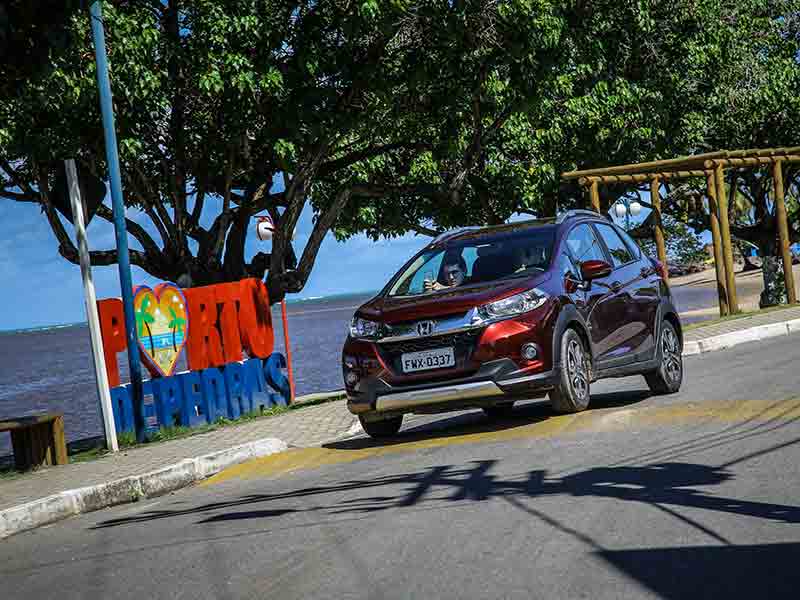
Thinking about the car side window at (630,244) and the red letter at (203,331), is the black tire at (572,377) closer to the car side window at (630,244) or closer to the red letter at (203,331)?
the car side window at (630,244)

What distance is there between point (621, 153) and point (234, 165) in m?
10.7

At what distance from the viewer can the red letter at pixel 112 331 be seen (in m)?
13.5

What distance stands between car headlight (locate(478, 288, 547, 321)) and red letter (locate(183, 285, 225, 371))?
20.9 feet

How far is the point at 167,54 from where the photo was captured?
16672 mm

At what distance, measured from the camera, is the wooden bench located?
1129cm

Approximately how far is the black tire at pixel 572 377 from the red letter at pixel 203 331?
6.38 meters

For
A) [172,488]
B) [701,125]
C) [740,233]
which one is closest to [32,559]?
[172,488]

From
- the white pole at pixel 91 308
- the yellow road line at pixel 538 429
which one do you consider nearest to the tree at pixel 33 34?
the white pole at pixel 91 308

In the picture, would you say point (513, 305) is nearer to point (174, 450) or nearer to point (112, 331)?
point (174, 450)

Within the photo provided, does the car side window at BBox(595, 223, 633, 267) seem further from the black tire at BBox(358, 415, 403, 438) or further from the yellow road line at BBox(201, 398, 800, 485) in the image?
the black tire at BBox(358, 415, 403, 438)

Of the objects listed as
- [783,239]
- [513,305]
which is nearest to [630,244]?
[513,305]

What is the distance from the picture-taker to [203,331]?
1538 cm

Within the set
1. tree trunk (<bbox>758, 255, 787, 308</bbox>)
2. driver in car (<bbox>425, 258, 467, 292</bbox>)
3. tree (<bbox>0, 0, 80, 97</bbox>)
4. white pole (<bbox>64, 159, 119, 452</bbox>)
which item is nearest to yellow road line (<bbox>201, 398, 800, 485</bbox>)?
driver in car (<bbox>425, 258, 467, 292</bbox>)

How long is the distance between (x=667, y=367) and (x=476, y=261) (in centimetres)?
225
